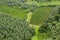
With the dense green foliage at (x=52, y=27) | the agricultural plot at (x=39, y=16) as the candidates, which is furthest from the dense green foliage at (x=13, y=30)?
the agricultural plot at (x=39, y=16)

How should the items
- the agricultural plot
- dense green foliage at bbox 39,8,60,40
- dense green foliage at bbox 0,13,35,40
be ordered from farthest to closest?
the agricultural plot, dense green foliage at bbox 39,8,60,40, dense green foliage at bbox 0,13,35,40

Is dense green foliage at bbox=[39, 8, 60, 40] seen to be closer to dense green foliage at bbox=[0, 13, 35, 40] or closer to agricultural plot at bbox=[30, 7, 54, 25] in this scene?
dense green foliage at bbox=[0, 13, 35, 40]

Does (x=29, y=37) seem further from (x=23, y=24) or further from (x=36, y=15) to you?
(x=36, y=15)

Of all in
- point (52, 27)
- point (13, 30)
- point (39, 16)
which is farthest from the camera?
point (39, 16)

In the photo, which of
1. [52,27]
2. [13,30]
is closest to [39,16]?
[52,27]

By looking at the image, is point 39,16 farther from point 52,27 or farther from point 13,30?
point 13,30

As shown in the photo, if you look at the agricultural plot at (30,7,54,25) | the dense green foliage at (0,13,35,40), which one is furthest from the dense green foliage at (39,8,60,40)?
the agricultural plot at (30,7,54,25)

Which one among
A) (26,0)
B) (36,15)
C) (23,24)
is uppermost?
(23,24)

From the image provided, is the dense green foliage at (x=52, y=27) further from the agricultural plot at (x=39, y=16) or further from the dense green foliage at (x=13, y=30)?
the agricultural plot at (x=39, y=16)

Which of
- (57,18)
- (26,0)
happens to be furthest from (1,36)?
(26,0)
